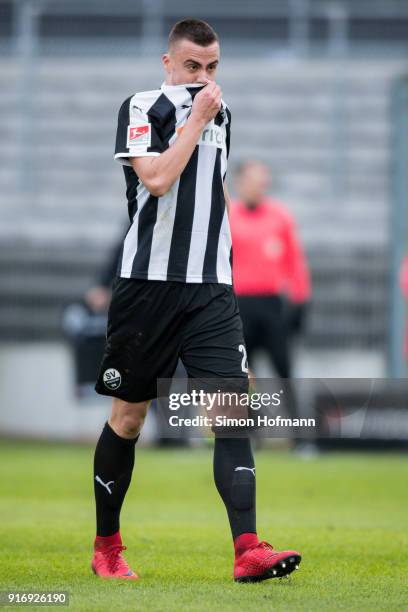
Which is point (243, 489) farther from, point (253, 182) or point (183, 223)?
Result: point (253, 182)

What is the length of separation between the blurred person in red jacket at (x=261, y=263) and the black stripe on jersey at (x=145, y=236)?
19.8ft

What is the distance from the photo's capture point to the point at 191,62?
444 cm

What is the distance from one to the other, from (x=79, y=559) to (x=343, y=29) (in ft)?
37.7

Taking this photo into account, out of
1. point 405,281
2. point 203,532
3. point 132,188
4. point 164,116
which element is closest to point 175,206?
point 132,188

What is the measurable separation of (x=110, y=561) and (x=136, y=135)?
59.2 inches

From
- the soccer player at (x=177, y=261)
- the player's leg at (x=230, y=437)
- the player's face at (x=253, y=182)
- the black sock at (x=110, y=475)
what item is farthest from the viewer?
the player's face at (x=253, y=182)

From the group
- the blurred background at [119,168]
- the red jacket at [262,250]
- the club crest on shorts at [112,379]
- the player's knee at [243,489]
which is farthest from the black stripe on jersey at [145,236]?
the blurred background at [119,168]

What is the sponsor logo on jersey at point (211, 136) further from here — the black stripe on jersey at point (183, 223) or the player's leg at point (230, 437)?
the player's leg at point (230, 437)

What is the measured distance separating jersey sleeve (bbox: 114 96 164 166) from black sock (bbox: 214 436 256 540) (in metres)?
1.02

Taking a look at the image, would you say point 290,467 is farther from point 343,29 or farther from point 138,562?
point 343,29

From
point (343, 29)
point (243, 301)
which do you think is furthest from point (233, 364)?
point (343, 29)

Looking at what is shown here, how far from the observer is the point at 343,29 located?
15406mm

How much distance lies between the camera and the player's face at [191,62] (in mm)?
4418

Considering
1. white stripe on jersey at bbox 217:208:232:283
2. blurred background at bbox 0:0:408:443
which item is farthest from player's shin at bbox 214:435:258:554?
blurred background at bbox 0:0:408:443
